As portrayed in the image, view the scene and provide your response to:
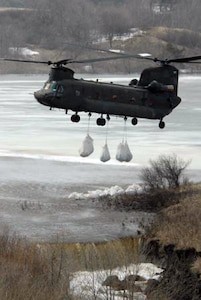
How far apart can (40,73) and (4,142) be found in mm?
67217

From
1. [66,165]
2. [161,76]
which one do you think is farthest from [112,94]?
[66,165]

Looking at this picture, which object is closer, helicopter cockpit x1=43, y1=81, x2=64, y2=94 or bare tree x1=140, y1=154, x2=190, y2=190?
helicopter cockpit x1=43, y1=81, x2=64, y2=94

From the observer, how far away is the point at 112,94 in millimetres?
23641

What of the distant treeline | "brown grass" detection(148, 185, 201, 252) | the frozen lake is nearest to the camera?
"brown grass" detection(148, 185, 201, 252)

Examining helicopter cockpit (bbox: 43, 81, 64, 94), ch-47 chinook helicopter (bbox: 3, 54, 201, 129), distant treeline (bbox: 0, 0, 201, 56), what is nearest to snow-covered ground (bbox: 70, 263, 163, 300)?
ch-47 chinook helicopter (bbox: 3, 54, 201, 129)

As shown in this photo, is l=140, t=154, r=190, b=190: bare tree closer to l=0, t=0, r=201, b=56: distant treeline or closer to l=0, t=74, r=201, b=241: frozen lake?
l=0, t=74, r=201, b=241: frozen lake

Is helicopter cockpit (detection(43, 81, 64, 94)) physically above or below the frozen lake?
above

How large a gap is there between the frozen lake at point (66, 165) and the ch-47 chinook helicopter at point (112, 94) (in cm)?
633

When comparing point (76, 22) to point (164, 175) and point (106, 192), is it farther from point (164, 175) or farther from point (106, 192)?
point (106, 192)

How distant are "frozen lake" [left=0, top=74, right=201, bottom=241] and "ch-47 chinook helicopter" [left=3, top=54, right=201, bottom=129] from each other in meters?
6.33

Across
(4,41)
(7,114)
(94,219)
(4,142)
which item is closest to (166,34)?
(4,41)

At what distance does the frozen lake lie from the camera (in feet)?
103

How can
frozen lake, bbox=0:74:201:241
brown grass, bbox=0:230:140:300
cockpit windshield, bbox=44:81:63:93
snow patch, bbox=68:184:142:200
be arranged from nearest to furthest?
brown grass, bbox=0:230:140:300 < cockpit windshield, bbox=44:81:63:93 < frozen lake, bbox=0:74:201:241 < snow patch, bbox=68:184:142:200

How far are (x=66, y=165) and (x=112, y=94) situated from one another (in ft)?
64.5
